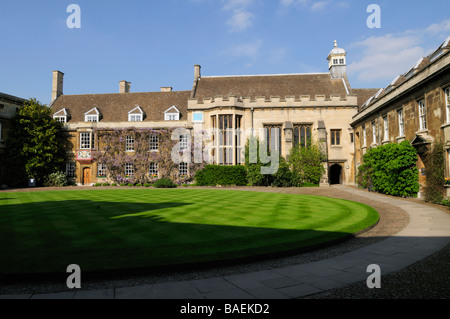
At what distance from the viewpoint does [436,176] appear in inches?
563

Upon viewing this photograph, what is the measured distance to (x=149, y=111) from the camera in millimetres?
35281

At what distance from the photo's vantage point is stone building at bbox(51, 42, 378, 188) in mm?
30812

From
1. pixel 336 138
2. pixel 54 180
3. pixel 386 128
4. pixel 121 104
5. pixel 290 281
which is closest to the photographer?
pixel 290 281

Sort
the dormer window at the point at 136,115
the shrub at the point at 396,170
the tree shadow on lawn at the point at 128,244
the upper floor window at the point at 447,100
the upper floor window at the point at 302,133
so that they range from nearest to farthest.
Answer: the tree shadow on lawn at the point at 128,244
the upper floor window at the point at 447,100
the shrub at the point at 396,170
the upper floor window at the point at 302,133
the dormer window at the point at 136,115

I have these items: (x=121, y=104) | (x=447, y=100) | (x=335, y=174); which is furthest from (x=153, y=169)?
(x=447, y=100)

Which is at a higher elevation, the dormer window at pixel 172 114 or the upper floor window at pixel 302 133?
the dormer window at pixel 172 114

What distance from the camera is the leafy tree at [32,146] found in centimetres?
2877

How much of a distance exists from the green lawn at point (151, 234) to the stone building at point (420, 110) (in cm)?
802

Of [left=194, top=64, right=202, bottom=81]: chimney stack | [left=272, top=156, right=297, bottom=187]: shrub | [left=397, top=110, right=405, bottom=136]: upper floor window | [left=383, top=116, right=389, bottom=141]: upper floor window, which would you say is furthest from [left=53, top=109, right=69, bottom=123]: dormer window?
[left=397, top=110, right=405, bottom=136]: upper floor window

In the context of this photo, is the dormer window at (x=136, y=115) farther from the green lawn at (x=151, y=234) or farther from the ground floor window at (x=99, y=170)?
the green lawn at (x=151, y=234)

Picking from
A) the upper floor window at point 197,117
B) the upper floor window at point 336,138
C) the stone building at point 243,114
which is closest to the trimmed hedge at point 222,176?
the stone building at point 243,114

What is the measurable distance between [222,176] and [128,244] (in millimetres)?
23147

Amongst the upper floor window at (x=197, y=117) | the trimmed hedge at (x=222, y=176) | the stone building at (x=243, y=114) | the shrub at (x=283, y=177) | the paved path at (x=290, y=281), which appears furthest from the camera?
the upper floor window at (x=197, y=117)

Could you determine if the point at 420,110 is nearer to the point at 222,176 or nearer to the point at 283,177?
the point at 283,177
